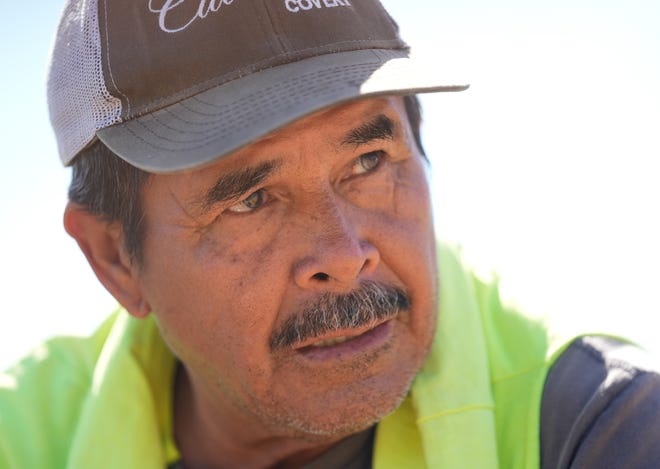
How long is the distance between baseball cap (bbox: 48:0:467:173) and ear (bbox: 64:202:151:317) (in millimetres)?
374

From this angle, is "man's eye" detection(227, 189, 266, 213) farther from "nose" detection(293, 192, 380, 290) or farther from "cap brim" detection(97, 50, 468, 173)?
"cap brim" detection(97, 50, 468, 173)

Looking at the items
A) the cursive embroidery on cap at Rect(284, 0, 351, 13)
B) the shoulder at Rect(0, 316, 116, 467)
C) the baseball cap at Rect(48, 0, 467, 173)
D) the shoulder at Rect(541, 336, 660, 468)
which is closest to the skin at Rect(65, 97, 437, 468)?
the baseball cap at Rect(48, 0, 467, 173)

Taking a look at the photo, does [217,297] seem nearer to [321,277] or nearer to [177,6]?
[321,277]

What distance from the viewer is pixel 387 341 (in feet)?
7.25

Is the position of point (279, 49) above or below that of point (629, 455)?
above

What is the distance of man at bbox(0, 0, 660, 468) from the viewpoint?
2057 mm

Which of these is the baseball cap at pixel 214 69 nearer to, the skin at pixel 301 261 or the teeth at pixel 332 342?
the skin at pixel 301 261

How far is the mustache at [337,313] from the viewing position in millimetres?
2129

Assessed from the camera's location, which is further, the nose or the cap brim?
the nose

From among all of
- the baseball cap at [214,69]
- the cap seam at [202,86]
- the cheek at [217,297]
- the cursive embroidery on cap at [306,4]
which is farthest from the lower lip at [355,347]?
the cursive embroidery on cap at [306,4]

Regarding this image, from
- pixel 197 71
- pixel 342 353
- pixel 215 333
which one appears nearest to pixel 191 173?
pixel 197 71

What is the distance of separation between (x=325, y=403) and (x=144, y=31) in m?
0.98

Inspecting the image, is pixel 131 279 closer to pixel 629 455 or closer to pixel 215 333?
pixel 215 333

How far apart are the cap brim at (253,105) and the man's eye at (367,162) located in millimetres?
252
